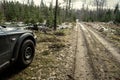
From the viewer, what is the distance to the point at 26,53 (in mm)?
5617

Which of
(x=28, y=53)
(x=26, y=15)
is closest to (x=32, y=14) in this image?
(x=26, y=15)

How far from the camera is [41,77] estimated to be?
17.0ft

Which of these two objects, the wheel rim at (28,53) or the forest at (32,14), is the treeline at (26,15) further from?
the wheel rim at (28,53)

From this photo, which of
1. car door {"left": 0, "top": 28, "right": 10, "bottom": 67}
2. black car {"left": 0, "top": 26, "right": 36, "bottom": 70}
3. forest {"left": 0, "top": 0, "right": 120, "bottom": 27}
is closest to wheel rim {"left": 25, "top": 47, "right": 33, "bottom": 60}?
black car {"left": 0, "top": 26, "right": 36, "bottom": 70}

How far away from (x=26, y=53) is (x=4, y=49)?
137 cm

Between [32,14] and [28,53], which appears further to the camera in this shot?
[32,14]

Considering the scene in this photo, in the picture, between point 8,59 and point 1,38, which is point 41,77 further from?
point 1,38

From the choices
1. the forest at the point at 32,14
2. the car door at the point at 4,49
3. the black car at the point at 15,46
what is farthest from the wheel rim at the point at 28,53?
the forest at the point at 32,14

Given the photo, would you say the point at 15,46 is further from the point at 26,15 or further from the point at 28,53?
the point at 26,15

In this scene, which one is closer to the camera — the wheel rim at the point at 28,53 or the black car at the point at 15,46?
the black car at the point at 15,46

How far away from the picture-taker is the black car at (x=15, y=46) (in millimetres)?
4273

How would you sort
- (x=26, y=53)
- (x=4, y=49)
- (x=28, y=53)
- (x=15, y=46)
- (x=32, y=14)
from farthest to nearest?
(x=32, y=14)
(x=28, y=53)
(x=26, y=53)
(x=15, y=46)
(x=4, y=49)

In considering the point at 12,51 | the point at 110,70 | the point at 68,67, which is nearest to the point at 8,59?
the point at 12,51

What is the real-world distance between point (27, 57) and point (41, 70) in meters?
0.68
